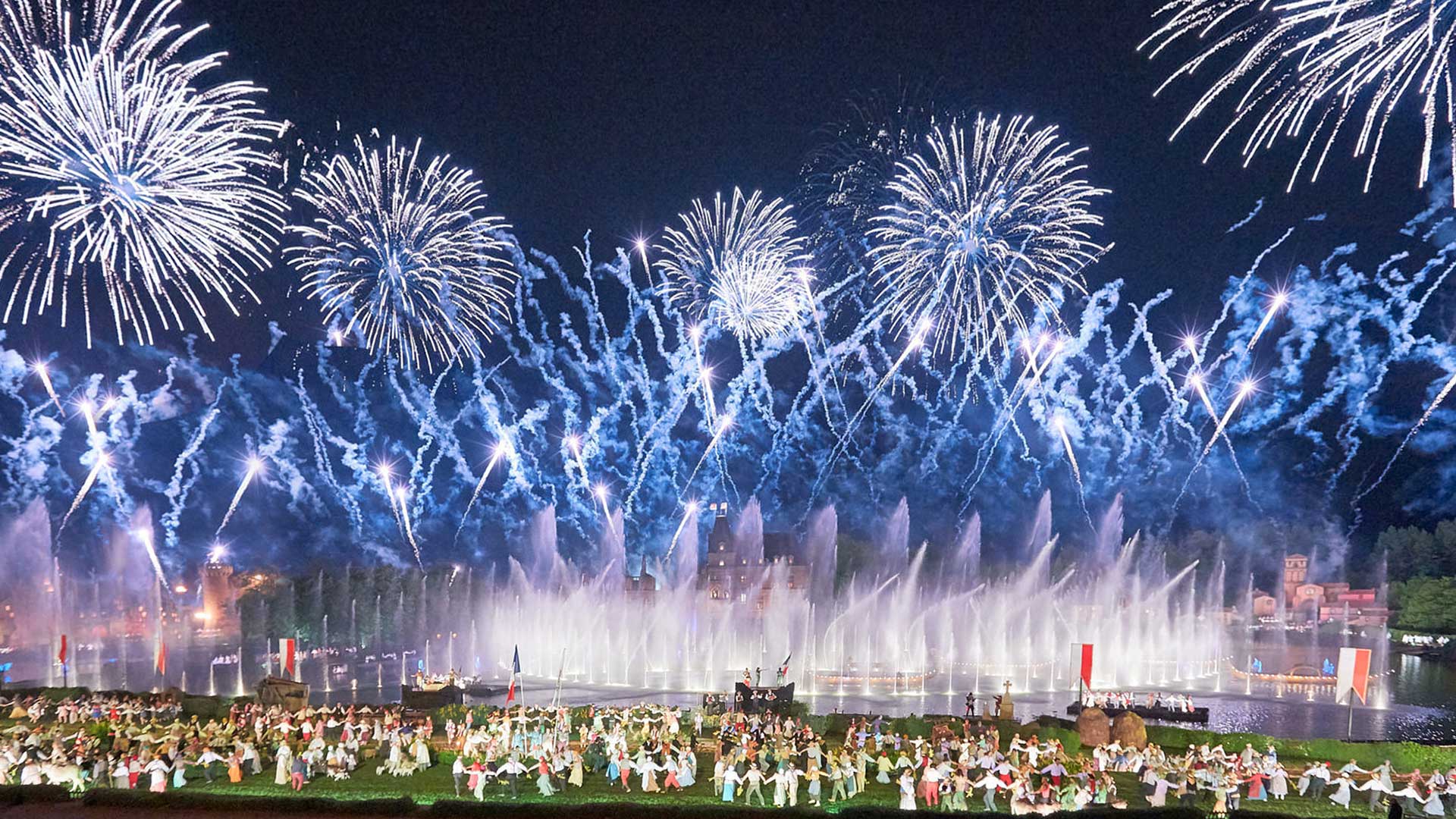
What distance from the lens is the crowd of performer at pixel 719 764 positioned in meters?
25.6

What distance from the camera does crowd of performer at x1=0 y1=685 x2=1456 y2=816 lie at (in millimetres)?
25609

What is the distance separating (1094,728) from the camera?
108 ft

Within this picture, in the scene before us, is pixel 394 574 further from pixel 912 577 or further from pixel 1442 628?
pixel 1442 628

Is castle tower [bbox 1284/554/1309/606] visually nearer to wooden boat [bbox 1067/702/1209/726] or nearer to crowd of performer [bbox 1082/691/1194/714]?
crowd of performer [bbox 1082/691/1194/714]

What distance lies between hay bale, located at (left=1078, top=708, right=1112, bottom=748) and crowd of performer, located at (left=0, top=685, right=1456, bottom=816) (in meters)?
0.80

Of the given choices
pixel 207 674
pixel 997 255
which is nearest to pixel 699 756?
pixel 997 255

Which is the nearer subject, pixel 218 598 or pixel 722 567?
pixel 218 598

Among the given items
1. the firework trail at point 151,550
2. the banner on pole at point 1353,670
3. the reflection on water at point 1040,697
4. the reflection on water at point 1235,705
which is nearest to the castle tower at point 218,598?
the firework trail at point 151,550

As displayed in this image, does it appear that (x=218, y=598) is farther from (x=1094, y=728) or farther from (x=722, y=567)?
(x=1094, y=728)

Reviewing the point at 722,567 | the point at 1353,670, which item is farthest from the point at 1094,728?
the point at 722,567

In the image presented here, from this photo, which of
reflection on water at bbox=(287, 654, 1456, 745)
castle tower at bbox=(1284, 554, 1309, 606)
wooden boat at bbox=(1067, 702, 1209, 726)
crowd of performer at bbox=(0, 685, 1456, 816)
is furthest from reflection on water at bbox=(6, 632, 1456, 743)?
castle tower at bbox=(1284, 554, 1309, 606)

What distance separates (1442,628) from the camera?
351 feet

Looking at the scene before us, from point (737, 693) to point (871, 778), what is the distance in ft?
41.1

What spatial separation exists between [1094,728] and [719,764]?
13795mm
